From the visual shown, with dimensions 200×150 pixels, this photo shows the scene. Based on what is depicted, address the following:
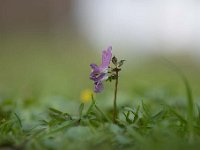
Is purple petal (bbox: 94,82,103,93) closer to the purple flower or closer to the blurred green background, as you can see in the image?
the purple flower

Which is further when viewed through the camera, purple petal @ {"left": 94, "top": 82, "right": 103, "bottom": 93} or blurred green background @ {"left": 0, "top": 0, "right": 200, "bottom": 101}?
blurred green background @ {"left": 0, "top": 0, "right": 200, "bottom": 101}

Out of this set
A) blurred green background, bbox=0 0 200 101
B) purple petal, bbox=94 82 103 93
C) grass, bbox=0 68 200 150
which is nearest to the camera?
grass, bbox=0 68 200 150

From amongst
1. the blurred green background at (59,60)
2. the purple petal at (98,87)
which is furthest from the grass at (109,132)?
the blurred green background at (59,60)

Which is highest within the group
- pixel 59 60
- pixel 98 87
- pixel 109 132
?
pixel 98 87

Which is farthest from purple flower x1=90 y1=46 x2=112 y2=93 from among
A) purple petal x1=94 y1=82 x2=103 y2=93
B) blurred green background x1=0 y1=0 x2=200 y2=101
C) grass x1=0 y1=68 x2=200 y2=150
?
blurred green background x1=0 y1=0 x2=200 y2=101

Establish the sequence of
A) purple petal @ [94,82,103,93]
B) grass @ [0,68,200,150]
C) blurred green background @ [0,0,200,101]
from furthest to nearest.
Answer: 1. blurred green background @ [0,0,200,101]
2. purple petal @ [94,82,103,93]
3. grass @ [0,68,200,150]

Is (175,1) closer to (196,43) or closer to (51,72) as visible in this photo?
(196,43)

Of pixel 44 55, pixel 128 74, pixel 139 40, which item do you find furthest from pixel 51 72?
pixel 139 40

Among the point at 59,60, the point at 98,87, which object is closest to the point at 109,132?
the point at 98,87

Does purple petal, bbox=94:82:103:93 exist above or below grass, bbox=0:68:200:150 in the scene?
A: above

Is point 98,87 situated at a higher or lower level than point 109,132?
higher

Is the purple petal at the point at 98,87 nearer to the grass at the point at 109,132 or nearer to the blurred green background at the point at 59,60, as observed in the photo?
the grass at the point at 109,132

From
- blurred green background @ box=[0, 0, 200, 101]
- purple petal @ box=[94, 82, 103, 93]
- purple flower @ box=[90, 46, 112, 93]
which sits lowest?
blurred green background @ box=[0, 0, 200, 101]

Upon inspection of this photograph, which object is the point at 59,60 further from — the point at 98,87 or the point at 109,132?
the point at 109,132
